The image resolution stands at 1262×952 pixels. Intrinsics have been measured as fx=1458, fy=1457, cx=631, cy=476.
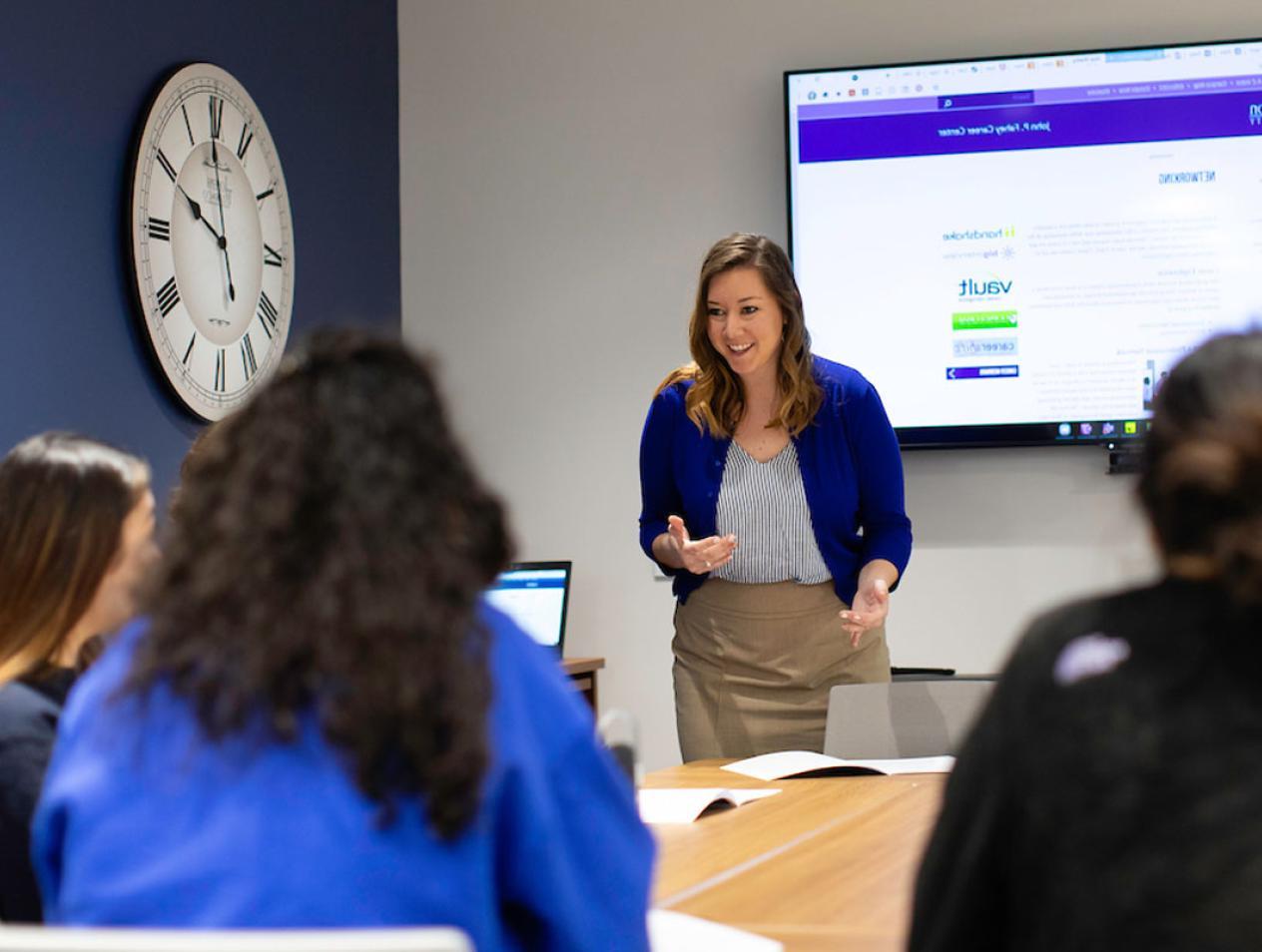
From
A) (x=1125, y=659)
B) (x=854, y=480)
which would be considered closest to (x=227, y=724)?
(x=1125, y=659)

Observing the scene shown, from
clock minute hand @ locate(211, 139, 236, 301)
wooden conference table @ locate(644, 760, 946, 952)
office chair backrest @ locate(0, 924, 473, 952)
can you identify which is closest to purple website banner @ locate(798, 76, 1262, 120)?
clock minute hand @ locate(211, 139, 236, 301)

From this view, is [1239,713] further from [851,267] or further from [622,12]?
[622,12]

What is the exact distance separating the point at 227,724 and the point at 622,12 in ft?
13.0

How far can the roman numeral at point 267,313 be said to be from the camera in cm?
396

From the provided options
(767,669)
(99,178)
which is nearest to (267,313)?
(99,178)

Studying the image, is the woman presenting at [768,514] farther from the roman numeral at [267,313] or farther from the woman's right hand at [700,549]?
the roman numeral at [267,313]

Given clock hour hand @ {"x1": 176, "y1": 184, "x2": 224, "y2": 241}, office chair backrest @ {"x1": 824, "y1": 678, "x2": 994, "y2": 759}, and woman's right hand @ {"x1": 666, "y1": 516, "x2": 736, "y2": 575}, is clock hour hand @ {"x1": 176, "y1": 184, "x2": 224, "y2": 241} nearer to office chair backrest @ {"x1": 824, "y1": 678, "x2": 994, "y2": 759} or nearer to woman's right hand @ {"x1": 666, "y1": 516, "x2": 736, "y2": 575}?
woman's right hand @ {"x1": 666, "y1": 516, "x2": 736, "y2": 575}

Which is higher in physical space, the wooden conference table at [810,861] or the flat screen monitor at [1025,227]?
the flat screen monitor at [1025,227]

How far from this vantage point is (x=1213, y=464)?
0.88 m

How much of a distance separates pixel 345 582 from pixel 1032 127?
3.60 metres

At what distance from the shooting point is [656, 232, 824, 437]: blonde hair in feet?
10.0

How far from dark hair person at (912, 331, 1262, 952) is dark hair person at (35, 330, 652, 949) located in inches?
11.9

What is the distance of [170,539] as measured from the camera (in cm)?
104

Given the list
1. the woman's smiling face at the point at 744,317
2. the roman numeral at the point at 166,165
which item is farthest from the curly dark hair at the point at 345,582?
the roman numeral at the point at 166,165
